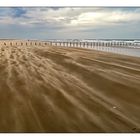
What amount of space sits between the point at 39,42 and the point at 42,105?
86cm

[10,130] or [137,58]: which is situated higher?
[137,58]

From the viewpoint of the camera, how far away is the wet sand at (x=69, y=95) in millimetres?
2324

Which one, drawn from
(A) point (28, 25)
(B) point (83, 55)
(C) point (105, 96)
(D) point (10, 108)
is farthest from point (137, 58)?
(D) point (10, 108)

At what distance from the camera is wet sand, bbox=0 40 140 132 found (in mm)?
2324

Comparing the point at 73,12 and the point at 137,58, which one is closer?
the point at 73,12

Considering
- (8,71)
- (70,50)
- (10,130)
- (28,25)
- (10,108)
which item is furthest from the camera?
(70,50)

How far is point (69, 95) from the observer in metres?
2.58

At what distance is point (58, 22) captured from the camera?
109 inches

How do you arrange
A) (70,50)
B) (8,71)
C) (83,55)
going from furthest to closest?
(70,50) < (83,55) < (8,71)
